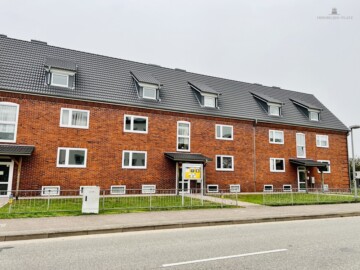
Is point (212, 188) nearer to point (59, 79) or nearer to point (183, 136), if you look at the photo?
point (183, 136)

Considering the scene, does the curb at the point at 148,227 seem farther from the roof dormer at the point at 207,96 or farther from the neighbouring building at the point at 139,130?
the roof dormer at the point at 207,96

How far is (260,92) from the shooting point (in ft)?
103

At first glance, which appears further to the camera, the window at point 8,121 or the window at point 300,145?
the window at point 300,145

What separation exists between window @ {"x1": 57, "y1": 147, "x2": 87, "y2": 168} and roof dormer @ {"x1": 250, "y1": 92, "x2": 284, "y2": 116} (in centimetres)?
1748

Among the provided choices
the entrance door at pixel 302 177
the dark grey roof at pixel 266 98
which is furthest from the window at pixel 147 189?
the entrance door at pixel 302 177

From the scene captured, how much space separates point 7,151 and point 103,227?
10.3 meters

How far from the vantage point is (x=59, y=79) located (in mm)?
20109

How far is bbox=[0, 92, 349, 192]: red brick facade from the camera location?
18328mm

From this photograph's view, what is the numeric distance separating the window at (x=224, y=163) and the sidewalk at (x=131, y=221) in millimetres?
10254

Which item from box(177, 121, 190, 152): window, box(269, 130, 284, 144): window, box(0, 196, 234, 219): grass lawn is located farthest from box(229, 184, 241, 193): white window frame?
box(0, 196, 234, 219): grass lawn

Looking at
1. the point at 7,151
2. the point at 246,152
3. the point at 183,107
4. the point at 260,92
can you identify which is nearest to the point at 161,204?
the point at 7,151

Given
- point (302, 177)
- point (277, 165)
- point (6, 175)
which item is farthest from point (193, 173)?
point (302, 177)

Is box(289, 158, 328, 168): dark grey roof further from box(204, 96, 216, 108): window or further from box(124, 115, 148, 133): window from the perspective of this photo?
box(124, 115, 148, 133): window

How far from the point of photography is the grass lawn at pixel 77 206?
11.4 meters
